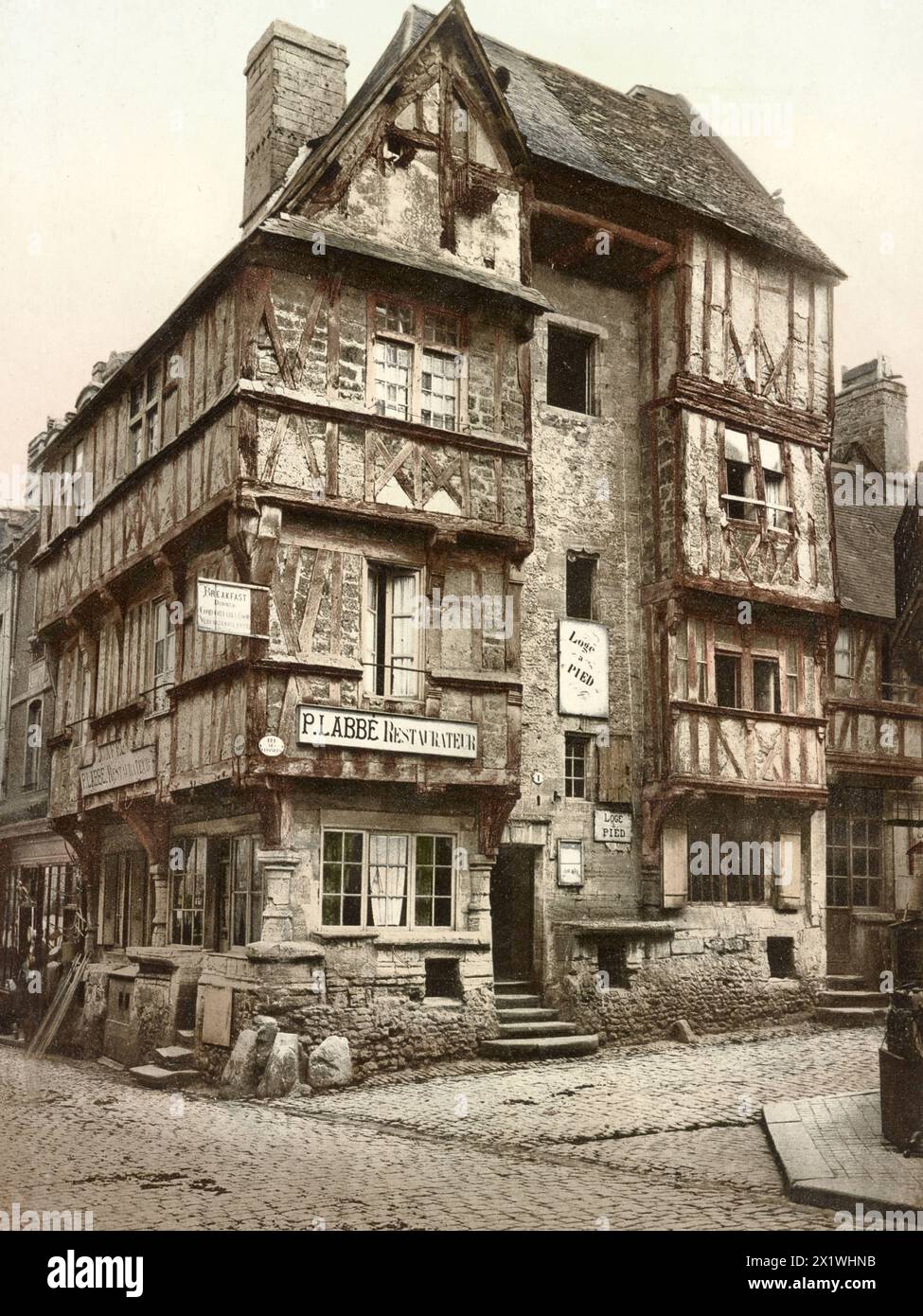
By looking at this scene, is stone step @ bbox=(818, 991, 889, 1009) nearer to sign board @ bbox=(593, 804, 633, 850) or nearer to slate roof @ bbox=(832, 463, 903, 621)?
sign board @ bbox=(593, 804, 633, 850)

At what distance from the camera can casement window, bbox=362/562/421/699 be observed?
11773mm

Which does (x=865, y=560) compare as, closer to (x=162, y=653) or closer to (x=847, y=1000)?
(x=847, y=1000)

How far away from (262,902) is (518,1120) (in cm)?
293

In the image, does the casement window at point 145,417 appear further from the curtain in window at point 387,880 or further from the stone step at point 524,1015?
the stone step at point 524,1015

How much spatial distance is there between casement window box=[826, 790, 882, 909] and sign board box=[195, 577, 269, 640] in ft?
27.9

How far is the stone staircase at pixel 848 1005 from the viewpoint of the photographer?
14555mm

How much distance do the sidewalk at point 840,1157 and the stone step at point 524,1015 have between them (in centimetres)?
368

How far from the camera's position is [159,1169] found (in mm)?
8008

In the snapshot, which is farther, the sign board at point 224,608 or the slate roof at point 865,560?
the slate roof at point 865,560

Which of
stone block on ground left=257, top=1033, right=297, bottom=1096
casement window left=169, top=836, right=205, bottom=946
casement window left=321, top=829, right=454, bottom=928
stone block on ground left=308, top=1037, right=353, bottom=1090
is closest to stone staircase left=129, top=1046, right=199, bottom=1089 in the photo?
stone block on ground left=257, top=1033, right=297, bottom=1096

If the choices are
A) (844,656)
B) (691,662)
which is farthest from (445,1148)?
(844,656)

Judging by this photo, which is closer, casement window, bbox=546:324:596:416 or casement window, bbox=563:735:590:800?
casement window, bbox=563:735:590:800

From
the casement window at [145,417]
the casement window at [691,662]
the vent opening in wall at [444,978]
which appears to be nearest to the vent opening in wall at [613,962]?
the vent opening in wall at [444,978]
